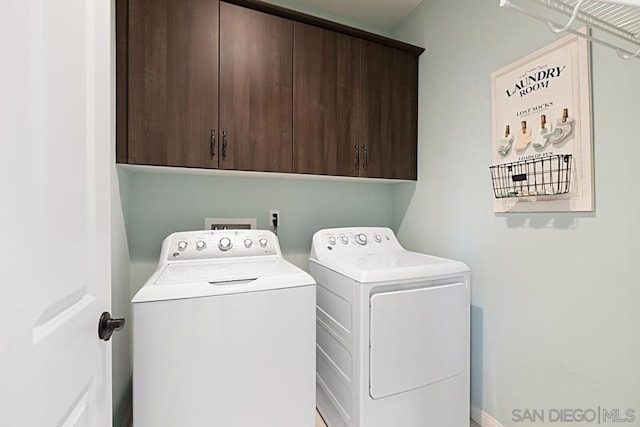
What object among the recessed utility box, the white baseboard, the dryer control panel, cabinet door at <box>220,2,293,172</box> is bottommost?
the white baseboard

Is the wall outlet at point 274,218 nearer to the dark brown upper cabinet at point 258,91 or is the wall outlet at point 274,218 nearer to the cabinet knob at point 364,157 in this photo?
the dark brown upper cabinet at point 258,91

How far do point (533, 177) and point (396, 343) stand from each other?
3.27 feet

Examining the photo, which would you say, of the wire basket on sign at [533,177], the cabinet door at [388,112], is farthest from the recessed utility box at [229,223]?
the wire basket on sign at [533,177]

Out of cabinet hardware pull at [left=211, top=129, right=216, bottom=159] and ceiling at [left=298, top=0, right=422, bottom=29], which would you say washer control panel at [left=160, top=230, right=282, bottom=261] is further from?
ceiling at [left=298, top=0, right=422, bottom=29]

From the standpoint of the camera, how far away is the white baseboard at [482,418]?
5.17ft

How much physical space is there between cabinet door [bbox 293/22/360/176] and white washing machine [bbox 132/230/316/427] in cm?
81

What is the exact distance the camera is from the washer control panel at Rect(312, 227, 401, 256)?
6.11 feet

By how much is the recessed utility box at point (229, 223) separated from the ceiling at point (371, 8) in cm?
164

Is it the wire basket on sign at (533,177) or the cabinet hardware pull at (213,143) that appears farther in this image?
the cabinet hardware pull at (213,143)

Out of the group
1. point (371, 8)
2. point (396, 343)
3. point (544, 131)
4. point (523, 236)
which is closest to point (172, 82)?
point (371, 8)
